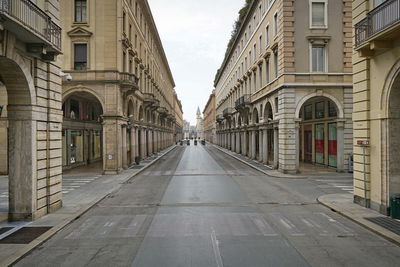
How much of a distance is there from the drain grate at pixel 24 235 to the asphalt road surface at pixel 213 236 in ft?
1.83

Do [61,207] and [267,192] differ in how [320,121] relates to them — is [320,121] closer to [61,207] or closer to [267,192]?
[267,192]

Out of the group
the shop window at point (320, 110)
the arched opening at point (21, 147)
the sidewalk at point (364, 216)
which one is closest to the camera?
the sidewalk at point (364, 216)

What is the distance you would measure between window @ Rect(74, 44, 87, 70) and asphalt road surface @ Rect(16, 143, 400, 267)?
12963mm

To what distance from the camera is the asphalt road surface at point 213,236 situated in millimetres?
6781

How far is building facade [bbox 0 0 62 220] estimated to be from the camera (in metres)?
8.88

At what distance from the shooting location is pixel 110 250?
7398 mm

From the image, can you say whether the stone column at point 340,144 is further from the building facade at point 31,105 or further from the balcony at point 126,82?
the building facade at point 31,105

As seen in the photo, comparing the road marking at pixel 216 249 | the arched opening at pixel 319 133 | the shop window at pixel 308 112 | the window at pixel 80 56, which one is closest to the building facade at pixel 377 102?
the road marking at pixel 216 249

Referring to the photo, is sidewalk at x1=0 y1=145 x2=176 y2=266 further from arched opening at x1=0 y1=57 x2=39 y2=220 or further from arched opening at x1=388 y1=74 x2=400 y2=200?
arched opening at x1=388 y1=74 x2=400 y2=200

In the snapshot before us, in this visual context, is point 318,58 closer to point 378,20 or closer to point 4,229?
point 378,20

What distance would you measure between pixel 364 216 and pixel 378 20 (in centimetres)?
721

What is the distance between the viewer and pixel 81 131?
27.2 m

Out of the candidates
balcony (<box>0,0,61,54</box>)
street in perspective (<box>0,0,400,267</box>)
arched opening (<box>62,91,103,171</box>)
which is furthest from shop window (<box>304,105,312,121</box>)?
balcony (<box>0,0,61,54</box>)

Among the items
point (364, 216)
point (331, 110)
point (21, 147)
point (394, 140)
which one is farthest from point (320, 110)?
point (21, 147)
